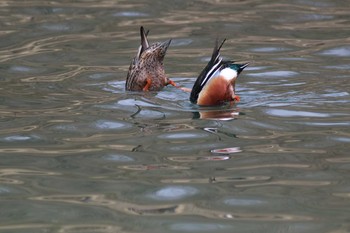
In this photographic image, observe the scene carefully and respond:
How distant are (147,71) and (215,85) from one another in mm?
1367

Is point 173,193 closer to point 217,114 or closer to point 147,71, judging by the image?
point 217,114

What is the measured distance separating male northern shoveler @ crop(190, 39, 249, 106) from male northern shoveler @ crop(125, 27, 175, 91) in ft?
3.62

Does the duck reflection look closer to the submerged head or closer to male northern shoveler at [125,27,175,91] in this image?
male northern shoveler at [125,27,175,91]

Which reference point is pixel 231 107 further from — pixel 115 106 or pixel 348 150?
pixel 348 150

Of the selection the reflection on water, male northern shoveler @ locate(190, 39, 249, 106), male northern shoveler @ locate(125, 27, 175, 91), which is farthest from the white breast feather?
male northern shoveler @ locate(125, 27, 175, 91)

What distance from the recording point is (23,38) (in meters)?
13.1

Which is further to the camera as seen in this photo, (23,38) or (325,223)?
(23,38)

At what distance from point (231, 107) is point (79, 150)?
198cm

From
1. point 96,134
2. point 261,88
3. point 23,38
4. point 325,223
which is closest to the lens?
point 325,223

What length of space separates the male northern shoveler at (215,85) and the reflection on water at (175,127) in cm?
13

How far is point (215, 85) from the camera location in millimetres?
9234

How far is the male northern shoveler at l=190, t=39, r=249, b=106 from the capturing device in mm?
9219

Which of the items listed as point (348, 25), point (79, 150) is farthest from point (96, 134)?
point (348, 25)

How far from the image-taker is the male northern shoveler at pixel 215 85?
30.2ft
